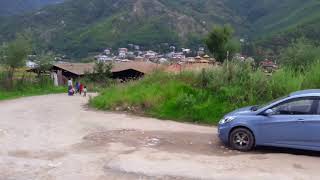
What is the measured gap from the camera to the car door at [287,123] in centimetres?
1096

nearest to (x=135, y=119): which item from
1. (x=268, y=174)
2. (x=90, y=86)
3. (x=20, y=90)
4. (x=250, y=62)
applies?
(x=250, y=62)

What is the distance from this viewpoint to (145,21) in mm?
128875

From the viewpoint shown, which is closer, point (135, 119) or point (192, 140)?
point (192, 140)

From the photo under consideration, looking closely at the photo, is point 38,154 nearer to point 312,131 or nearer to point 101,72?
point 312,131

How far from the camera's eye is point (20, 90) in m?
38.6

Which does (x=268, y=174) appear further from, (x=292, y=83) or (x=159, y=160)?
(x=292, y=83)

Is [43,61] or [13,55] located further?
[43,61]

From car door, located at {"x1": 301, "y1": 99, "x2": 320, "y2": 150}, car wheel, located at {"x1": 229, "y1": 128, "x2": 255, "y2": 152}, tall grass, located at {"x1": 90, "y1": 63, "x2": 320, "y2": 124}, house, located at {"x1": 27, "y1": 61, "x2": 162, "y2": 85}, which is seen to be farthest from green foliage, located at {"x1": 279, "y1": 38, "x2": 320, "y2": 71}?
house, located at {"x1": 27, "y1": 61, "x2": 162, "y2": 85}

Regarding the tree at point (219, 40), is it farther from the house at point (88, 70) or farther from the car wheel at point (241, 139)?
the car wheel at point (241, 139)

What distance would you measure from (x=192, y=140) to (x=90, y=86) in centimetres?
3760

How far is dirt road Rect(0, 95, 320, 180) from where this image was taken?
9242 millimetres

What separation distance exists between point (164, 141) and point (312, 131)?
383 centimetres

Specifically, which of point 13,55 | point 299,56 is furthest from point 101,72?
point 299,56

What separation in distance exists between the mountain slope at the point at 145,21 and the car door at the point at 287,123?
9930 cm
